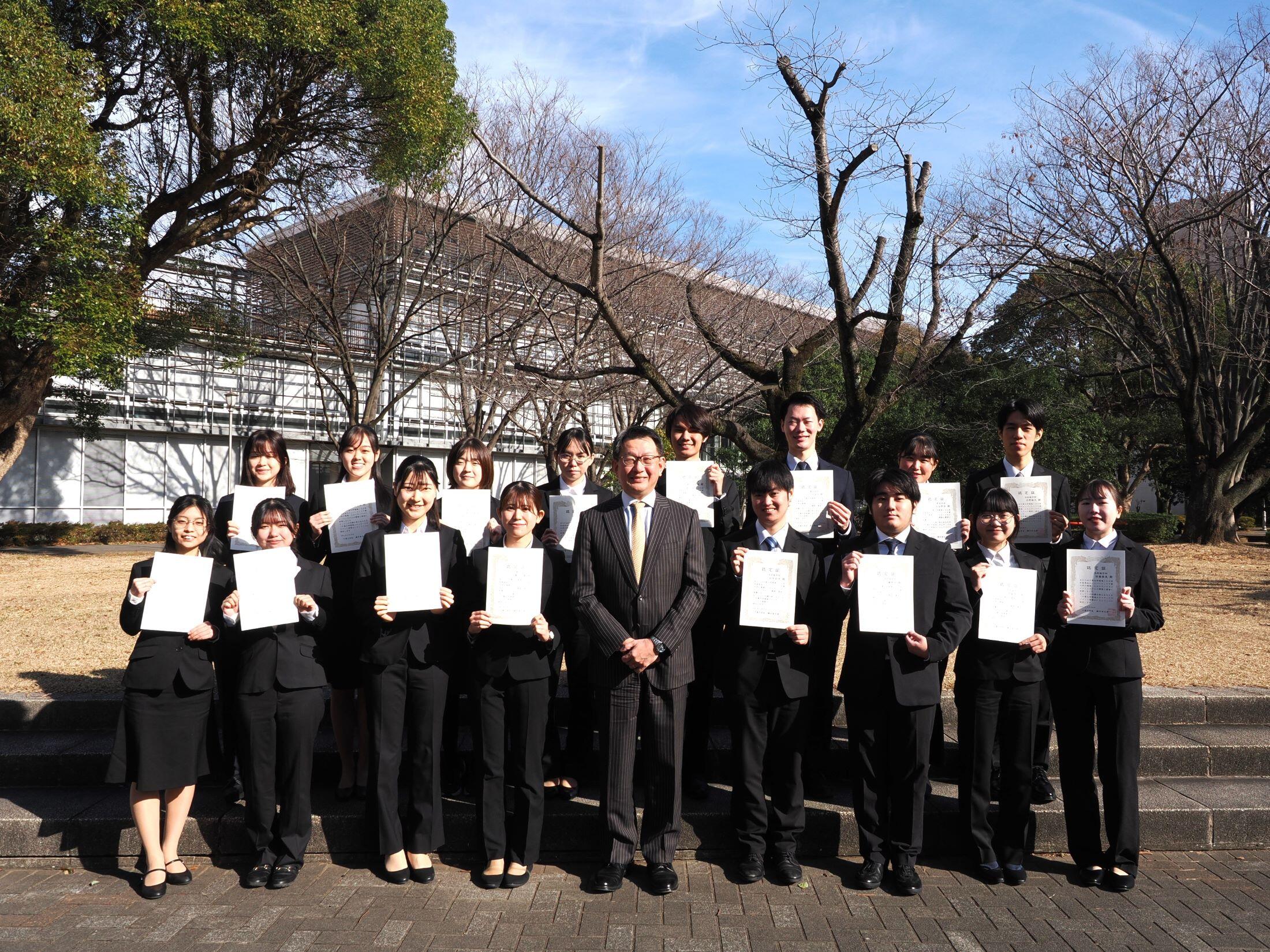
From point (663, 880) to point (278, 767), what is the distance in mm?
2015

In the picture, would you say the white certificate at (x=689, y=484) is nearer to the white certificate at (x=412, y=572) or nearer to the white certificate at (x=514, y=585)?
the white certificate at (x=514, y=585)

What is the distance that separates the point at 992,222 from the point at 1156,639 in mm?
7317

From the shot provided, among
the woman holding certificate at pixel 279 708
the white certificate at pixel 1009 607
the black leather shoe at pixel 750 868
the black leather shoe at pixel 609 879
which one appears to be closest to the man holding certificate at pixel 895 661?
the white certificate at pixel 1009 607

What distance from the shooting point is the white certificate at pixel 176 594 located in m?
4.35

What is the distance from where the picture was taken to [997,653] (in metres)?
4.53

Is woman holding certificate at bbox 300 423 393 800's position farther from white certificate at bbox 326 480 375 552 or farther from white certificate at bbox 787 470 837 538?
white certificate at bbox 787 470 837 538

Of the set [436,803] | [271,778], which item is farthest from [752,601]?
[271,778]

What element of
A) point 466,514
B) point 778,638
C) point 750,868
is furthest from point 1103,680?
point 466,514

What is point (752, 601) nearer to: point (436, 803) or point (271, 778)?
point (436, 803)

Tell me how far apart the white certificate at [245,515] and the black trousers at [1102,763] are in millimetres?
4310

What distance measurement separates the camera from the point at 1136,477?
28.2 metres

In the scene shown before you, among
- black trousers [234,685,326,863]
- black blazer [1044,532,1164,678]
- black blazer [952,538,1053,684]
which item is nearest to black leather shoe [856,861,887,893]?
black blazer [952,538,1053,684]

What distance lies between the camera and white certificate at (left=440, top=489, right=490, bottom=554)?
4945 mm

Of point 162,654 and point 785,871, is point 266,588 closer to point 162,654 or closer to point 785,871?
point 162,654
